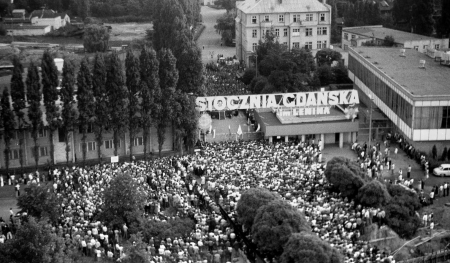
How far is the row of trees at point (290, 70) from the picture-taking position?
52.0 m

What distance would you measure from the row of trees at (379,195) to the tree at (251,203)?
4404 millimetres

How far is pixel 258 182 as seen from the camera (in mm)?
34531

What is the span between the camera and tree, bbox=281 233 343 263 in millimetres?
25203

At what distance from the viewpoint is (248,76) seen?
60.4 meters

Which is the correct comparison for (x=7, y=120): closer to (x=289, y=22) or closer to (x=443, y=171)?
(x=443, y=171)

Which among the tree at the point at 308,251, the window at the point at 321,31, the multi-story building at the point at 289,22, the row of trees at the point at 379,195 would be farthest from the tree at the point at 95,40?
the tree at the point at 308,251

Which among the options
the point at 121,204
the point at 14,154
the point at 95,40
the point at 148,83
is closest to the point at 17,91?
the point at 14,154

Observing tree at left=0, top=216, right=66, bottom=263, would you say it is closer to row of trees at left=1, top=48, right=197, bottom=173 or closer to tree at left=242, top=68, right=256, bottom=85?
row of trees at left=1, top=48, right=197, bottom=173

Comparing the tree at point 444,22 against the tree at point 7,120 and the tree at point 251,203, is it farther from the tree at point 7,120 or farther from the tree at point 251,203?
the tree at point 251,203

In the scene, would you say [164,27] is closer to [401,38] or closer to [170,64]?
[170,64]

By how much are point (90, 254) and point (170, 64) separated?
16.2m

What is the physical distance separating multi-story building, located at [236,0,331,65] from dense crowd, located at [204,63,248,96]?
288 centimetres

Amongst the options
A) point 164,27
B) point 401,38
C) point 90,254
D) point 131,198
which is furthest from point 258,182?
point 401,38

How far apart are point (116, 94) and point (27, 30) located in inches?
2193
